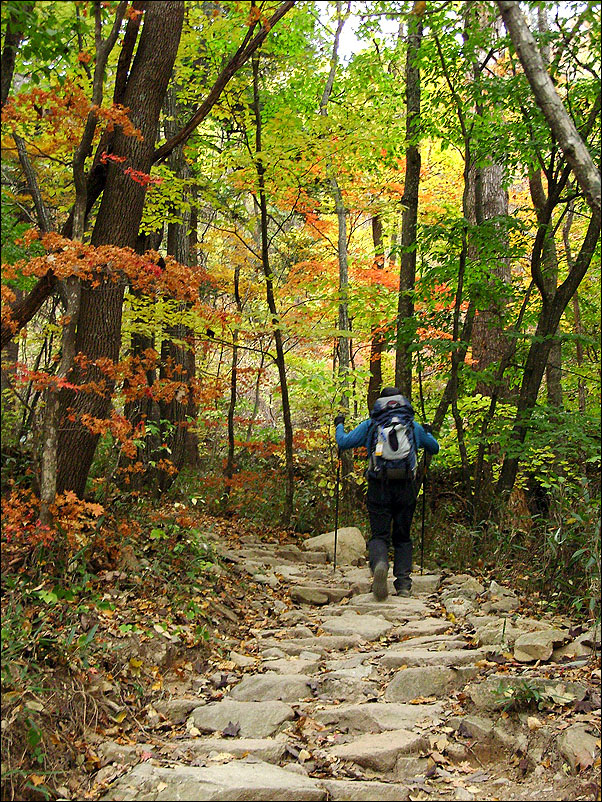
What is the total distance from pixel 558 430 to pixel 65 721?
18.2 ft

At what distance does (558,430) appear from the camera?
710 centimetres

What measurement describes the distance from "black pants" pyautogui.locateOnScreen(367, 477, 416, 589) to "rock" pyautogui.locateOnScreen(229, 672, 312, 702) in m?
2.58

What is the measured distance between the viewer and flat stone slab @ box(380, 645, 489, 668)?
4666 millimetres

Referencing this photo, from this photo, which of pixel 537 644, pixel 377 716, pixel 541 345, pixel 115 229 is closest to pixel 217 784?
pixel 377 716

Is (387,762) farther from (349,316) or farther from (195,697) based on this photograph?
(349,316)

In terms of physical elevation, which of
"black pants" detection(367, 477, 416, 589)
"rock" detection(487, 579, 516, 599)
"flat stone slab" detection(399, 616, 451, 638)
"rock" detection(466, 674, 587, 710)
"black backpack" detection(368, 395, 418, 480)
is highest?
"black backpack" detection(368, 395, 418, 480)

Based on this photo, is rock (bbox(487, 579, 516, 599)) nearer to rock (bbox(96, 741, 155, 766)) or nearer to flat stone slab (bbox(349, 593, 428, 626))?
flat stone slab (bbox(349, 593, 428, 626))

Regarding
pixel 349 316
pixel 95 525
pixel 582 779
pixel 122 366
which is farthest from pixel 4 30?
pixel 349 316

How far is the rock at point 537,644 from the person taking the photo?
14.7 feet

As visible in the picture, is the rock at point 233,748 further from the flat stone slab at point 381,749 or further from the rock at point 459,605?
the rock at point 459,605

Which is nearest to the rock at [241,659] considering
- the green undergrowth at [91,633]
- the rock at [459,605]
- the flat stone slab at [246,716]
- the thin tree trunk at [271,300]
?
the green undergrowth at [91,633]

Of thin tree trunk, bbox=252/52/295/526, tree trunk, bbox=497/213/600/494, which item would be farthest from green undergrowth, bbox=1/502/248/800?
tree trunk, bbox=497/213/600/494

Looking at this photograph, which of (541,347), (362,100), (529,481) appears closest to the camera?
(541,347)

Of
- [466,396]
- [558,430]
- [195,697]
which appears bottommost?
[195,697]
